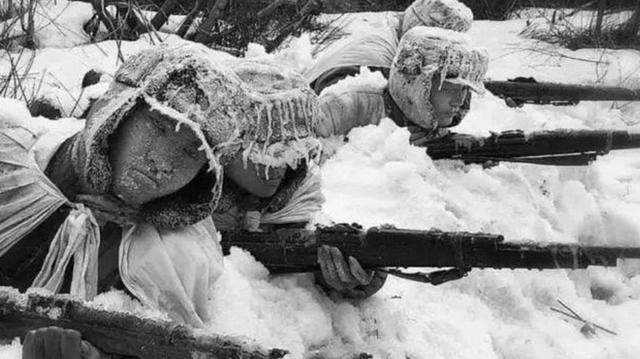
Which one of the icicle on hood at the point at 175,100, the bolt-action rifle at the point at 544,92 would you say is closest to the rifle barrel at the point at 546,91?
the bolt-action rifle at the point at 544,92

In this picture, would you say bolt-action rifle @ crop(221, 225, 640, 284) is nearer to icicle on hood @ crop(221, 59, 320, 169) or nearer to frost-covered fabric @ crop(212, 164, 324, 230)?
frost-covered fabric @ crop(212, 164, 324, 230)

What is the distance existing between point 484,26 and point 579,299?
17.5ft

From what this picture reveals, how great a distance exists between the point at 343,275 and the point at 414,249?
9.4 inches

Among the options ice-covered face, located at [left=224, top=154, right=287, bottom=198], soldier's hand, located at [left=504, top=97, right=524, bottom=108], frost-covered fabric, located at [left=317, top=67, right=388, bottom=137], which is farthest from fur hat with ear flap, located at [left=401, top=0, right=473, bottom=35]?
ice-covered face, located at [left=224, top=154, right=287, bottom=198]

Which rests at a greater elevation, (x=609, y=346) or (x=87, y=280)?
(x=87, y=280)

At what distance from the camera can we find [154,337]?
199 centimetres

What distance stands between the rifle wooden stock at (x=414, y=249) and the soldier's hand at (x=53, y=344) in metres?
1.16

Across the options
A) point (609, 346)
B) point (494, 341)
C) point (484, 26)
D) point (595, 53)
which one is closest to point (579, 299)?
point (609, 346)

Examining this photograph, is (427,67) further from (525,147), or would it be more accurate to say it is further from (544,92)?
(544,92)

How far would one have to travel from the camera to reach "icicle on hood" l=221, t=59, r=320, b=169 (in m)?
2.41

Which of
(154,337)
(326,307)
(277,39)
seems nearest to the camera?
(154,337)

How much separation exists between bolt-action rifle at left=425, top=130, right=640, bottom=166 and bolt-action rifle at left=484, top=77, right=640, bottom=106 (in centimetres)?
121

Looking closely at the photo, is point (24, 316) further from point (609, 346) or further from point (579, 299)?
point (579, 299)

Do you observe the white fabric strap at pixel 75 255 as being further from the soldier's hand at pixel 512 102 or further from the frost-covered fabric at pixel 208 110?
the soldier's hand at pixel 512 102
